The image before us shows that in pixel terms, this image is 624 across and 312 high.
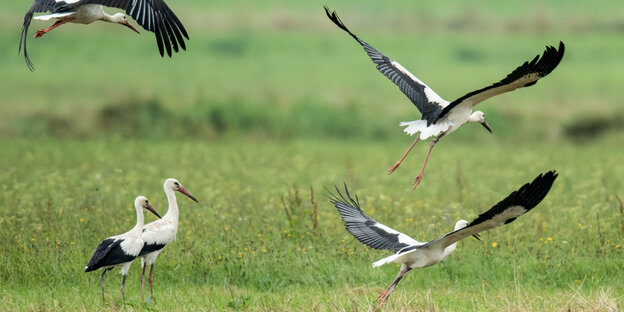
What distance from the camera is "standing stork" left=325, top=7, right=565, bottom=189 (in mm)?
6902

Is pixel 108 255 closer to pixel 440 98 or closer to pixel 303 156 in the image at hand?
pixel 440 98

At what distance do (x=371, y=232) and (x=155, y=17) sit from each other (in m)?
2.59

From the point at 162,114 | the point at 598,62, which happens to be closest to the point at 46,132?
the point at 162,114

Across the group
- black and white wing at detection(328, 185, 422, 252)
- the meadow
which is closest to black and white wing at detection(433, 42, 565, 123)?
black and white wing at detection(328, 185, 422, 252)

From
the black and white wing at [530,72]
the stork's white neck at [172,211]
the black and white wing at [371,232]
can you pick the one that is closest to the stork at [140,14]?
the stork's white neck at [172,211]

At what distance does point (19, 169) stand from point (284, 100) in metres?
9.80

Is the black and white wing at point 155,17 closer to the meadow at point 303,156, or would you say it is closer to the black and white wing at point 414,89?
the black and white wing at point 414,89

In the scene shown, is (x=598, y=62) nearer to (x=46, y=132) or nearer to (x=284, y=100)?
(x=284, y=100)

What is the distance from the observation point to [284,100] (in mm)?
23641

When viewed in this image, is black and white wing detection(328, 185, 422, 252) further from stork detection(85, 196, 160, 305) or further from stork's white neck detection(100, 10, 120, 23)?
stork's white neck detection(100, 10, 120, 23)

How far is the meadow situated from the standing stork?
1.52 m

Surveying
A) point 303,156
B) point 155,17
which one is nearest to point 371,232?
point 155,17

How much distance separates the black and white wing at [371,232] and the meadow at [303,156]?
0.49 meters

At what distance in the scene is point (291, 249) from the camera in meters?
9.83
